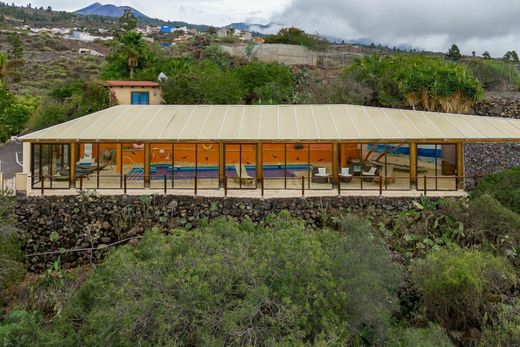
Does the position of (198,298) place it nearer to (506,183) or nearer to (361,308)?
(361,308)

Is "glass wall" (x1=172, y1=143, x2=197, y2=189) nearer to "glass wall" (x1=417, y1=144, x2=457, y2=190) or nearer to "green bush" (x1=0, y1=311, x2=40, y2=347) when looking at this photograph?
"green bush" (x1=0, y1=311, x2=40, y2=347)

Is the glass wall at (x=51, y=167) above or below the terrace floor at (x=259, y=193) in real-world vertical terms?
above

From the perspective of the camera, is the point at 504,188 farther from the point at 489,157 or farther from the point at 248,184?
the point at 248,184

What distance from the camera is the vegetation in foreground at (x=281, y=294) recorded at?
8125 millimetres

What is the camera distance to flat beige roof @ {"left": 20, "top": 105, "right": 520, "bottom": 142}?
704 inches

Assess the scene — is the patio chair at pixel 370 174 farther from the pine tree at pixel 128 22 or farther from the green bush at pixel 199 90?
the pine tree at pixel 128 22

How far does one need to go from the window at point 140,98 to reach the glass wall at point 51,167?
786 cm

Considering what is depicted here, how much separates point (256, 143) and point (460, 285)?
33.6 feet

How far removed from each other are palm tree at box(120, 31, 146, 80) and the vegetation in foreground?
25.6 meters

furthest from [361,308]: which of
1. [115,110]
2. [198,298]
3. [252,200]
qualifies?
[115,110]

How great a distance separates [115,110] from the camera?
21750 millimetres

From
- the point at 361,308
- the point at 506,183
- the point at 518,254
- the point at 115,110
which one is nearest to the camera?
the point at 361,308

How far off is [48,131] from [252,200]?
977 cm

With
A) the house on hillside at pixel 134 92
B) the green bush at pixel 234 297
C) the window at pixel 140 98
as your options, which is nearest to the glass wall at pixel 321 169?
the green bush at pixel 234 297
